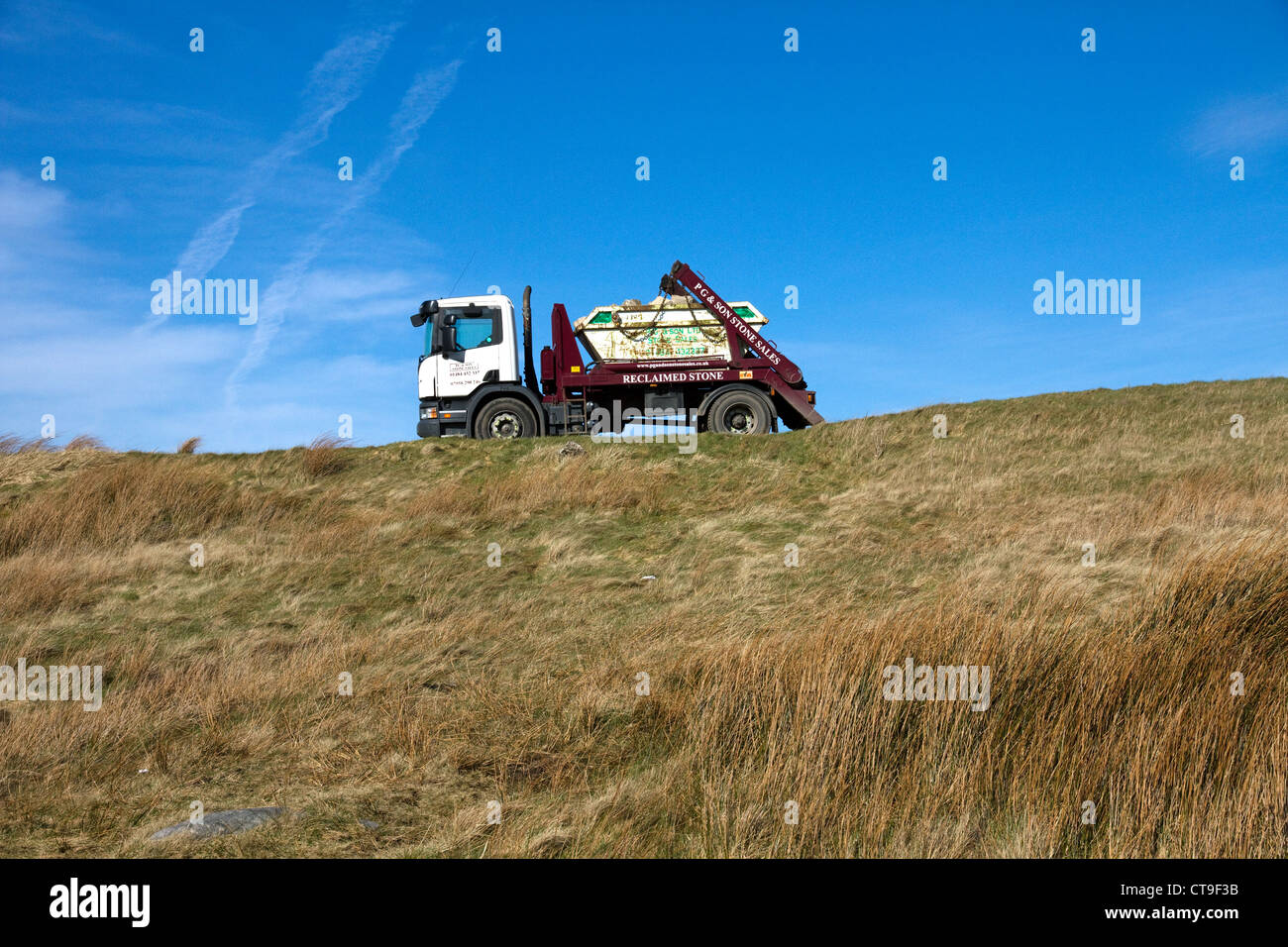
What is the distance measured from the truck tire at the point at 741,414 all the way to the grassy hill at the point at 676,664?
418cm

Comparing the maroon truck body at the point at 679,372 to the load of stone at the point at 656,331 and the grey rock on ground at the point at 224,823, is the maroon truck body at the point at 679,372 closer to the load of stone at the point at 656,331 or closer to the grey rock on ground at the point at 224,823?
the load of stone at the point at 656,331

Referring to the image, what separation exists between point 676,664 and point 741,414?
13239 millimetres

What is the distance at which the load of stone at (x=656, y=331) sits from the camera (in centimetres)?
1900

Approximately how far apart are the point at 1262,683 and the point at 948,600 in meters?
2.02

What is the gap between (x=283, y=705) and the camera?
7000 mm

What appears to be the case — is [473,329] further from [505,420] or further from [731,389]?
[731,389]

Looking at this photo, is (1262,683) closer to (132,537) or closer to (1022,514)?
(1022,514)

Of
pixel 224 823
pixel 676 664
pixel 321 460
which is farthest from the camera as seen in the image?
pixel 321 460

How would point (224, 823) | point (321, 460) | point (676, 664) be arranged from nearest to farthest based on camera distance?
point (224, 823) < point (676, 664) < point (321, 460)

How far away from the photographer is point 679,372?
19.2 meters

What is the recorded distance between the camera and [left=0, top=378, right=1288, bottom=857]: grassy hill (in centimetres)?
464

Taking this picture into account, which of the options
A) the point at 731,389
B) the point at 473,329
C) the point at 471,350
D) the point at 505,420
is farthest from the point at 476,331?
the point at 731,389
